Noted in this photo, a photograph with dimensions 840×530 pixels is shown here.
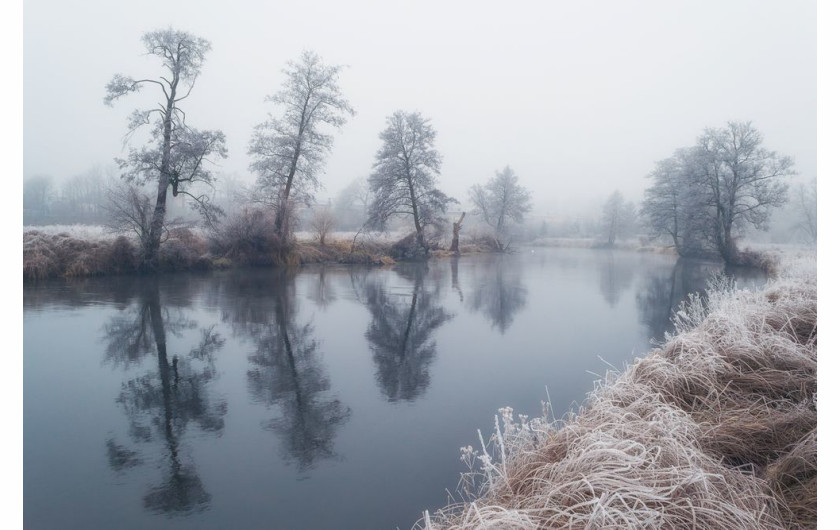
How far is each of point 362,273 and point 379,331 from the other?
11099mm

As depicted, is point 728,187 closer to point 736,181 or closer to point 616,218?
point 736,181

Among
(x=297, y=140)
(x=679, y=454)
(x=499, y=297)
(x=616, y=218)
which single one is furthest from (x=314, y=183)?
(x=616, y=218)

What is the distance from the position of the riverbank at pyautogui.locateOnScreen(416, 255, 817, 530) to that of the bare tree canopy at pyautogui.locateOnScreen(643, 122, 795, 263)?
24262mm

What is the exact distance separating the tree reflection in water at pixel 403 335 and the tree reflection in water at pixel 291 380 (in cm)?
93

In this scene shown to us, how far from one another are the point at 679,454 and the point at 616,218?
54.0 m

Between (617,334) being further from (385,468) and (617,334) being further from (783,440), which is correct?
(385,468)

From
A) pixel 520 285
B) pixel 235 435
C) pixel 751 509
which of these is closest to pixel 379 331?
pixel 235 435

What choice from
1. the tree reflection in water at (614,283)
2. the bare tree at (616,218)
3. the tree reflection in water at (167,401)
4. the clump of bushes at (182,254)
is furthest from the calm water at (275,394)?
the bare tree at (616,218)

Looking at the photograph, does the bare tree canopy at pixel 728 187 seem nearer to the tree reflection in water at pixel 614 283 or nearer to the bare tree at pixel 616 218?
the tree reflection in water at pixel 614 283

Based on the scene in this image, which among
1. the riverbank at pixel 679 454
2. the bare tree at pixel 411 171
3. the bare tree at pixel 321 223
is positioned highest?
the bare tree at pixel 411 171

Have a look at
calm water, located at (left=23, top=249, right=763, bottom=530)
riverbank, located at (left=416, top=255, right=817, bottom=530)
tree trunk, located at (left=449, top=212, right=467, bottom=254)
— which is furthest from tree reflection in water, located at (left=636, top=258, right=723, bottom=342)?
tree trunk, located at (left=449, top=212, right=467, bottom=254)

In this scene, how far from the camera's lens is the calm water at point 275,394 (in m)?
3.59

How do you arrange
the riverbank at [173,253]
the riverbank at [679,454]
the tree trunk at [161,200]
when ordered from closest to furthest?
the riverbank at [679,454]
the riverbank at [173,253]
the tree trunk at [161,200]

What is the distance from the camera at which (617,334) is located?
941 cm
